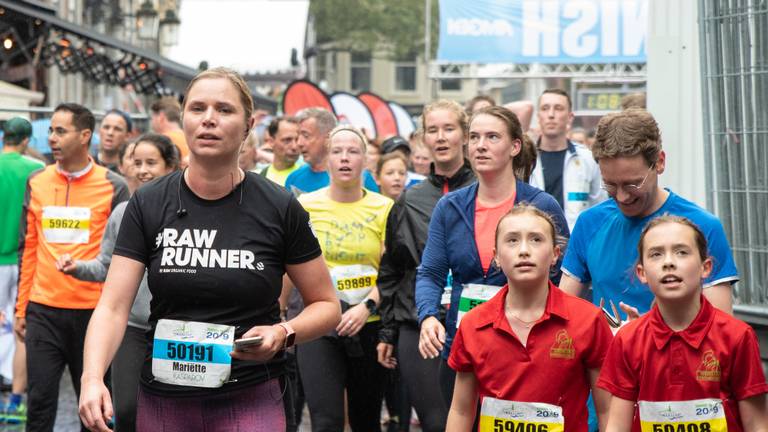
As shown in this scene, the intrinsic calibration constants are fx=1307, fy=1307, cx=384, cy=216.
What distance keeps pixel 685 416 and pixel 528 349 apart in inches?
28.1

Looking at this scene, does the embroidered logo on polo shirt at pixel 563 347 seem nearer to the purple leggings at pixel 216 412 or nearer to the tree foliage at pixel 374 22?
the purple leggings at pixel 216 412

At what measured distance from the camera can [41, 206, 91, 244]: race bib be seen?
823 cm

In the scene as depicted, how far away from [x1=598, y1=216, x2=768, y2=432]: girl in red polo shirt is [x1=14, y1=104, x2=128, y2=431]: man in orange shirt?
434cm

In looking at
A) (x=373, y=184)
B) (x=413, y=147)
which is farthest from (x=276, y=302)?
(x=413, y=147)

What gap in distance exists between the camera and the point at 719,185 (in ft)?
20.3

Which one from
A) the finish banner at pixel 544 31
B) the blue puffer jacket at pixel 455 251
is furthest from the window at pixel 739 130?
the finish banner at pixel 544 31

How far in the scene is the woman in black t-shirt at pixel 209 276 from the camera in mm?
4328

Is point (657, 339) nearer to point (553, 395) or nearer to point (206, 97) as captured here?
point (553, 395)

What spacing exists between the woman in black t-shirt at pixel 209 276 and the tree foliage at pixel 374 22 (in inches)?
2139

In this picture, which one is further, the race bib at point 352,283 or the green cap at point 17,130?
the green cap at point 17,130

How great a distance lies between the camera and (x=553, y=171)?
9.41 metres

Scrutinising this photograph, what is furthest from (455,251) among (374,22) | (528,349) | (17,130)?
(374,22)

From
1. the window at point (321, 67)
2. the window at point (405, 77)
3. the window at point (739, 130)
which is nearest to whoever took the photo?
the window at point (739, 130)

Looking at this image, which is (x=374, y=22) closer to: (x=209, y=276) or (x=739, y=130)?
(x=739, y=130)
